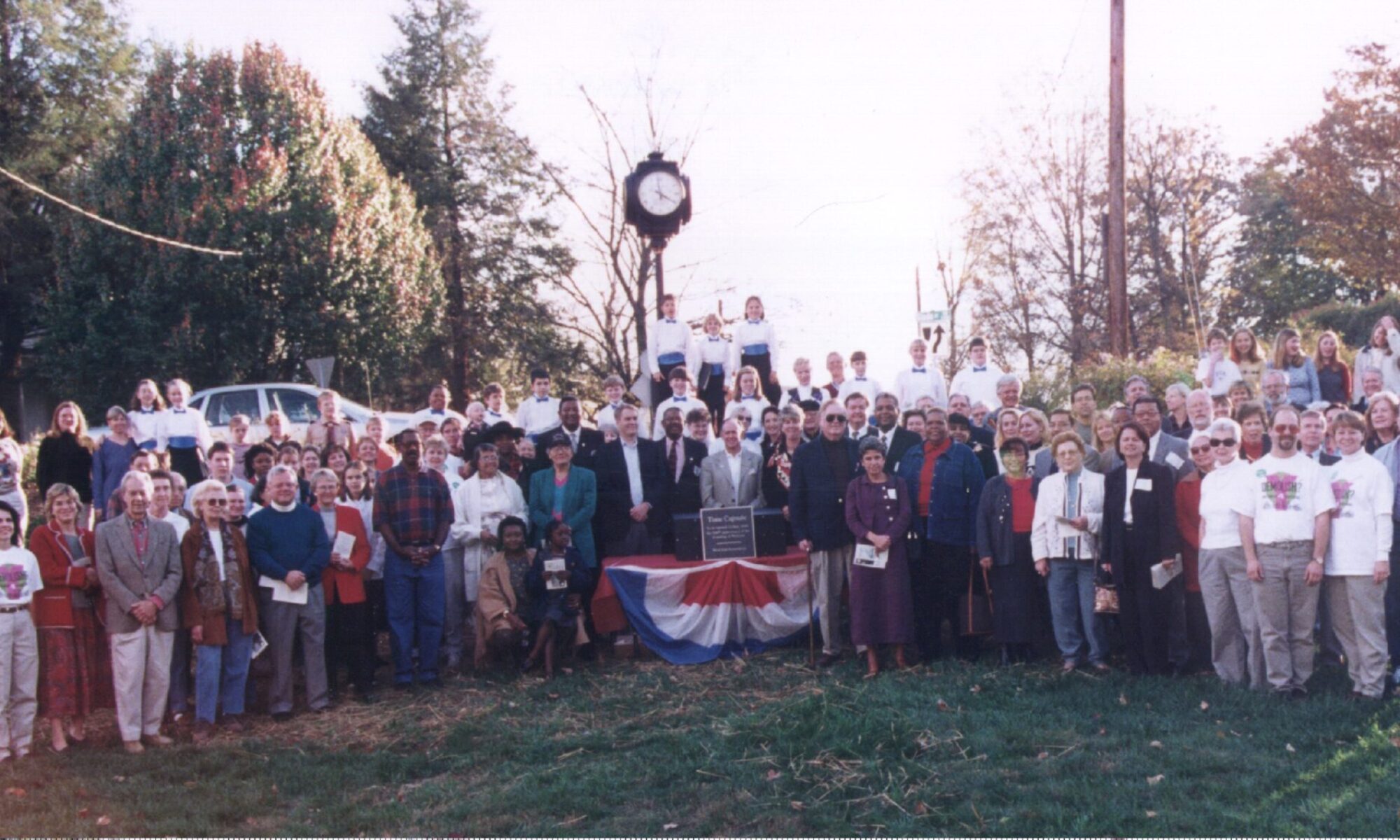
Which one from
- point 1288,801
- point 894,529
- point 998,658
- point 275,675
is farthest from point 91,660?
point 1288,801

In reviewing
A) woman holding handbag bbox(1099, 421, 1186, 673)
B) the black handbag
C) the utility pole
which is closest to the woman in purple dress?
the black handbag

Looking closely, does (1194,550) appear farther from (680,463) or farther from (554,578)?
(554,578)

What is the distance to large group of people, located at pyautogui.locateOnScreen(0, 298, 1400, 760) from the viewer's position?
7.95 meters

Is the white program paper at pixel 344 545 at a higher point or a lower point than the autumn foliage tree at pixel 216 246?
lower

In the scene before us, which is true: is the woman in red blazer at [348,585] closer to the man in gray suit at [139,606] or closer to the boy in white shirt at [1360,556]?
the man in gray suit at [139,606]

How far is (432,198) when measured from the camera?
34219 mm

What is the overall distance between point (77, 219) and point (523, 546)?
1982 cm

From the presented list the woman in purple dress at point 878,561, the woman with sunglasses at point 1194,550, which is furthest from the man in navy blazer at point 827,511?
the woman with sunglasses at point 1194,550

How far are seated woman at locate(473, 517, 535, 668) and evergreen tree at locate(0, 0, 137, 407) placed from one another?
78.4 feet

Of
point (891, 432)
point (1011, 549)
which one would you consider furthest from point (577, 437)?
point (1011, 549)

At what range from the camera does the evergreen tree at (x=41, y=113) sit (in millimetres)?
30547

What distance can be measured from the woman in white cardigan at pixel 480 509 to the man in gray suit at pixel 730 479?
159cm

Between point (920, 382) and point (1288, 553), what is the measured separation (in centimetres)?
539

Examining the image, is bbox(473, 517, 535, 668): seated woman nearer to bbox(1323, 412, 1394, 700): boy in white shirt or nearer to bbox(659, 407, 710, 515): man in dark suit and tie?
bbox(659, 407, 710, 515): man in dark suit and tie
